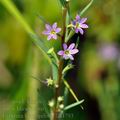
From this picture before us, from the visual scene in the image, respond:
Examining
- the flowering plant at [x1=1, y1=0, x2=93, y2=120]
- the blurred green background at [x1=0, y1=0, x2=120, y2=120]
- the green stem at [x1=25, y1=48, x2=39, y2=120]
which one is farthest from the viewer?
the blurred green background at [x1=0, y1=0, x2=120, y2=120]

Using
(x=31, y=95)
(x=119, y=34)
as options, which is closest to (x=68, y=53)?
(x=31, y=95)

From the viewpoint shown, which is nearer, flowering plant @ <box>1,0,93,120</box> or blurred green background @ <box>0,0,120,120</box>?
flowering plant @ <box>1,0,93,120</box>

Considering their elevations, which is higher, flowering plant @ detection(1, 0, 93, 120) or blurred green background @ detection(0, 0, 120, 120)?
blurred green background @ detection(0, 0, 120, 120)

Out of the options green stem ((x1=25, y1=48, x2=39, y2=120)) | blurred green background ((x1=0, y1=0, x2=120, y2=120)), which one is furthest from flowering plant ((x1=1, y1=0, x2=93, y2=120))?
blurred green background ((x1=0, y1=0, x2=120, y2=120))

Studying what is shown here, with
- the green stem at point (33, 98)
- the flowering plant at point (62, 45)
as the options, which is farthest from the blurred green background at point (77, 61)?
the flowering plant at point (62, 45)

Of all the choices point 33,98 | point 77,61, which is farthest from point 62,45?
point 77,61

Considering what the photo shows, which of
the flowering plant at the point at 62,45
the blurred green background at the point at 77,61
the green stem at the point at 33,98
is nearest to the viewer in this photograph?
the flowering plant at the point at 62,45

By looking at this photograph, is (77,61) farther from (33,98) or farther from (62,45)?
(62,45)

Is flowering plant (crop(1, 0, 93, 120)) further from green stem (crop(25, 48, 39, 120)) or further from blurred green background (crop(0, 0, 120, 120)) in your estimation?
blurred green background (crop(0, 0, 120, 120))

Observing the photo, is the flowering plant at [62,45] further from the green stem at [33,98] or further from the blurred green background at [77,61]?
the blurred green background at [77,61]
